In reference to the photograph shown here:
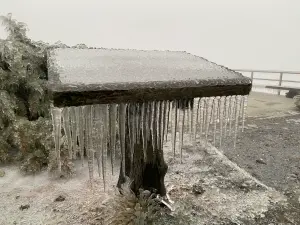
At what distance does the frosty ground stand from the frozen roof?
2.35m

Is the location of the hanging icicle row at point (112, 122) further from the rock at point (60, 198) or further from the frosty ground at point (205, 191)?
the rock at point (60, 198)

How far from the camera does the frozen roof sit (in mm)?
2553

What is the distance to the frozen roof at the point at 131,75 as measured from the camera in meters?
2.55

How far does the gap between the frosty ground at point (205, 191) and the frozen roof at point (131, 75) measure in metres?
2.35

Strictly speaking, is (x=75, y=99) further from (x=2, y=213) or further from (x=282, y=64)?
(x=282, y=64)

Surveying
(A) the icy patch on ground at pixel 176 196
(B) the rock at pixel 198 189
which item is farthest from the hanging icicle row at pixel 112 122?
(B) the rock at pixel 198 189

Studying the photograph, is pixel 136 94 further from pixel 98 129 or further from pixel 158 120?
pixel 158 120

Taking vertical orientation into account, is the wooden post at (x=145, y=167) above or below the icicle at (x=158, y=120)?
below

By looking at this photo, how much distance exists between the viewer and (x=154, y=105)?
11.7 feet

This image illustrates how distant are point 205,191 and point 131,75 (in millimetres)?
3107

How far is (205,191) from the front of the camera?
5223mm

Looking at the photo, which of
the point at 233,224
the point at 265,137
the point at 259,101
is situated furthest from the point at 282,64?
the point at 233,224

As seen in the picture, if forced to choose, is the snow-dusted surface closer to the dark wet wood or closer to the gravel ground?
the dark wet wood

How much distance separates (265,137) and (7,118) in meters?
6.48
